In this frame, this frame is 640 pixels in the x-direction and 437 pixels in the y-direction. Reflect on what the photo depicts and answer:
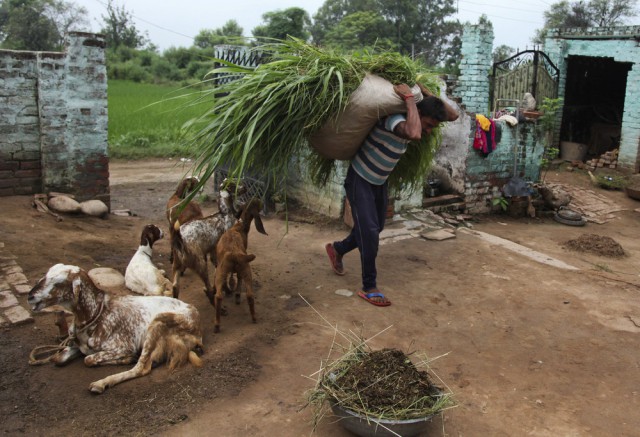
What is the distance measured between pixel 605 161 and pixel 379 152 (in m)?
9.44

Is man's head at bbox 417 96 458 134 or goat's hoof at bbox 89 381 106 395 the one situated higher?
man's head at bbox 417 96 458 134

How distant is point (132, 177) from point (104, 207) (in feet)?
12.2

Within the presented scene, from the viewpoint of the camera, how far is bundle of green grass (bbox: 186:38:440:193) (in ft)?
13.4

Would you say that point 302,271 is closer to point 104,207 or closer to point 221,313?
point 221,313

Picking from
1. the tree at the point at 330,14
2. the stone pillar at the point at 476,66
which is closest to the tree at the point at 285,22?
the tree at the point at 330,14

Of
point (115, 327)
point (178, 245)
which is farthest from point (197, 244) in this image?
point (115, 327)

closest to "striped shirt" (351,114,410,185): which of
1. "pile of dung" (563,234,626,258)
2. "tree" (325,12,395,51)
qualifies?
"pile of dung" (563,234,626,258)

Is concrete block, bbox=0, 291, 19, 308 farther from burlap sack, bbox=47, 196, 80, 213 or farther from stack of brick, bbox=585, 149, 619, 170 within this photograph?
stack of brick, bbox=585, 149, 619, 170

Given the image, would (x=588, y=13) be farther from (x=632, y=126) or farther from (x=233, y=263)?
(x=233, y=263)

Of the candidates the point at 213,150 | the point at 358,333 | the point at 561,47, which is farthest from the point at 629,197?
the point at 213,150

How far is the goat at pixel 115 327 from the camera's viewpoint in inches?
134

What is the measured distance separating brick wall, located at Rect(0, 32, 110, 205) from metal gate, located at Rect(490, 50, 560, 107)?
8.52 metres

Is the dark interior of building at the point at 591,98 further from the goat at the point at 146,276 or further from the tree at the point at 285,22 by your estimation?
the tree at the point at 285,22

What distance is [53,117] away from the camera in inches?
252
